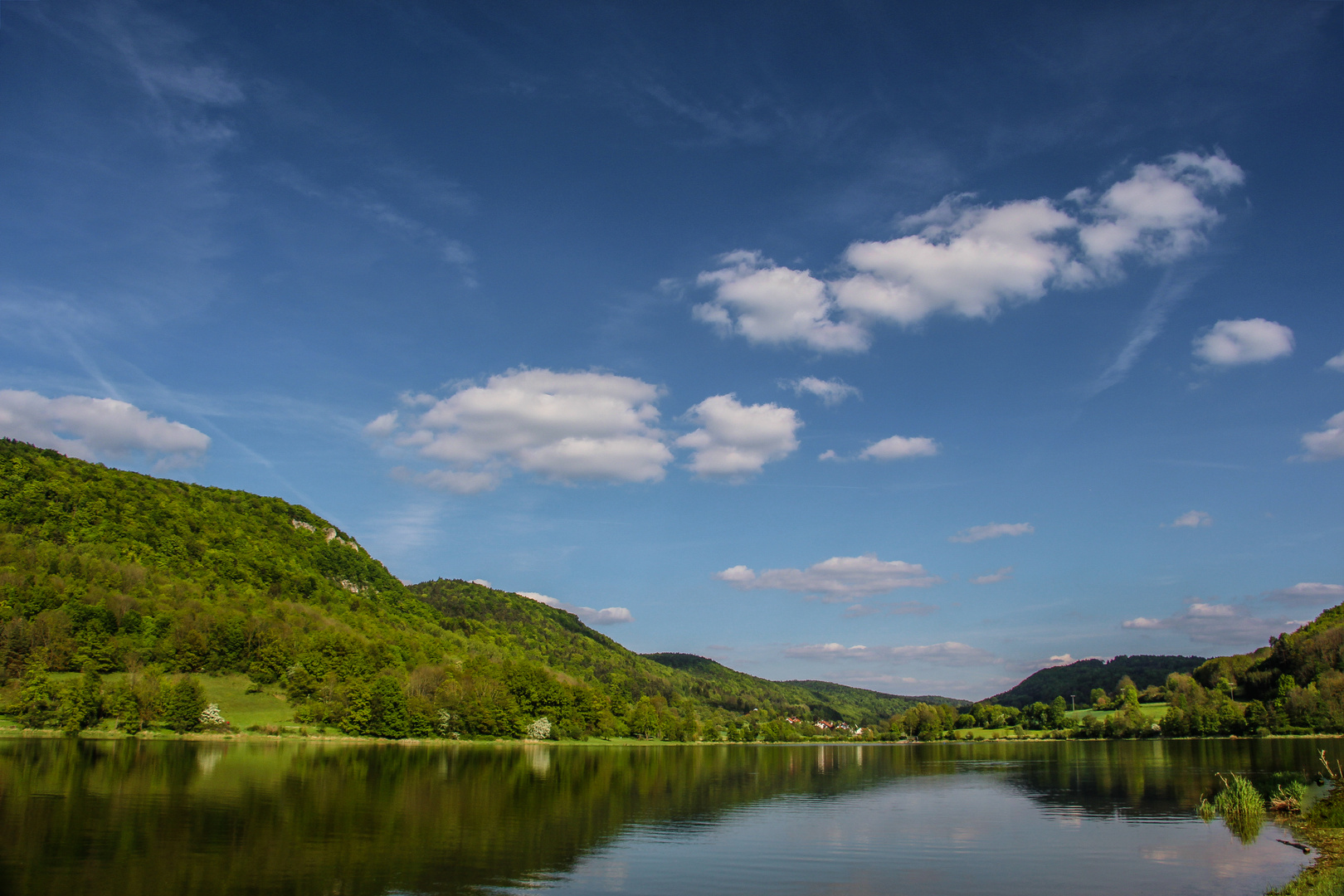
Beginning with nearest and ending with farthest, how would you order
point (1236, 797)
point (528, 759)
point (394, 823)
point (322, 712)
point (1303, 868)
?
1. point (1303, 868)
2. point (394, 823)
3. point (1236, 797)
4. point (528, 759)
5. point (322, 712)

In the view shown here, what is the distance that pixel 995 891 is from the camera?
25172 mm

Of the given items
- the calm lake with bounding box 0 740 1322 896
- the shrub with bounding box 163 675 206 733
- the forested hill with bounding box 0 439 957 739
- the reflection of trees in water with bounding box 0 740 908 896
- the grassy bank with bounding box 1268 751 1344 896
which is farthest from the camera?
the forested hill with bounding box 0 439 957 739

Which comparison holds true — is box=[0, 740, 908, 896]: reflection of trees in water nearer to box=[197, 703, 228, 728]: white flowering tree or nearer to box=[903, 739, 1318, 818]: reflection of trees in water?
box=[903, 739, 1318, 818]: reflection of trees in water

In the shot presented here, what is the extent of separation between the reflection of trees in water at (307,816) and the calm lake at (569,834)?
16 centimetres

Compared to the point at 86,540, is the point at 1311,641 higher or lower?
lower

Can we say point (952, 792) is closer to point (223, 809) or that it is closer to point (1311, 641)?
point (223, 809)

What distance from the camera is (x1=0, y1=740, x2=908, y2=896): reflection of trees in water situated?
77.9 ft

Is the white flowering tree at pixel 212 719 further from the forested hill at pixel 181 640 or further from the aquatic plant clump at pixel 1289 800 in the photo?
the aquatic plant clump at pixel 1289 800

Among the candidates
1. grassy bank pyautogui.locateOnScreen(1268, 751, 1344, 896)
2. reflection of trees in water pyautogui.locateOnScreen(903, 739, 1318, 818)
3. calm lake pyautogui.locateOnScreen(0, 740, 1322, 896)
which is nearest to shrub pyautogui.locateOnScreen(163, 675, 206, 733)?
calm lake pyautogui.locateOnScreen(0, 740, 1322, 896)

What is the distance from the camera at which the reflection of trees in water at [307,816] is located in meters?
23.8

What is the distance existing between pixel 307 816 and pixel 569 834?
1248 cm

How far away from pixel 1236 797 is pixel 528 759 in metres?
76.2

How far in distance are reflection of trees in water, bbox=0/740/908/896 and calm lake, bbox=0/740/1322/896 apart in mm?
155

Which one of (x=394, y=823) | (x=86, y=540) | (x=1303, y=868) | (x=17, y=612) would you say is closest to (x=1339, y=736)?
(x=1303, y=868)
